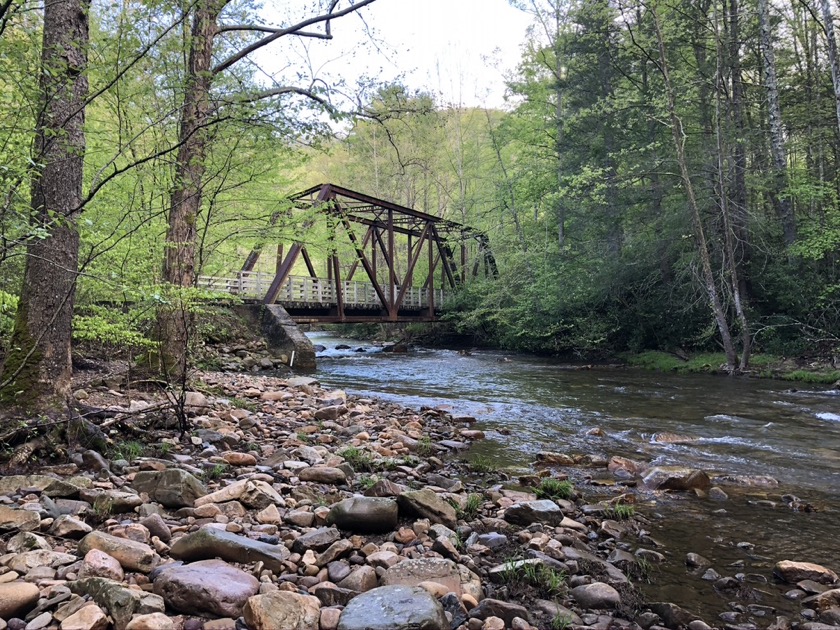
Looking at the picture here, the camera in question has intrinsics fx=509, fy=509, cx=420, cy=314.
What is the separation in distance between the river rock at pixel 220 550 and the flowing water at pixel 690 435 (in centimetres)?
191

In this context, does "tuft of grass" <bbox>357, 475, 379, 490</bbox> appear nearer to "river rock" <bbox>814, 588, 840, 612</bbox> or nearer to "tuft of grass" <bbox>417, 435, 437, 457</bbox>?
"tuft of grass" <bbox>417, 435, 437, 457</bbox>

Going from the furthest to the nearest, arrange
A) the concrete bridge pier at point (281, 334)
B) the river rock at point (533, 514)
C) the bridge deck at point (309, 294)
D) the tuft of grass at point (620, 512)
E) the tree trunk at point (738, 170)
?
the bridge deck at point (309, 294)
the concrete bridge pier at point (281, 334)
the tree trunk at point (738, 170)
the tuft of grass at point (620, 512)
the river rock at point (533, 514)

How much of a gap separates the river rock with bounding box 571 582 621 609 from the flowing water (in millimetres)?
301

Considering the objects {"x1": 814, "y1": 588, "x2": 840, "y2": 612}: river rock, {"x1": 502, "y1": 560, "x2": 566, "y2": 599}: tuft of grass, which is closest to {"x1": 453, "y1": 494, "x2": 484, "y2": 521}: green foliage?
{"x1": 502, "y1": 560, "x2": 566, "y2": 599}: tuft of grass

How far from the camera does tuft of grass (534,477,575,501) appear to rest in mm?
3913

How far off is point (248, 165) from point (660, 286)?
43.1 feet

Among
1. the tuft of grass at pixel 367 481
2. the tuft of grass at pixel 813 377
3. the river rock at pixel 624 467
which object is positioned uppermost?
the tuft of grass at pixel 367 481

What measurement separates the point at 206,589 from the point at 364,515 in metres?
1.10

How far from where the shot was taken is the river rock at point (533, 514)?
3352 millimetres

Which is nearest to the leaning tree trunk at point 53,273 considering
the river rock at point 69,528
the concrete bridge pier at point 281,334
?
the river rock at point 69,528

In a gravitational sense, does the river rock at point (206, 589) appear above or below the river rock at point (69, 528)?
Result: below

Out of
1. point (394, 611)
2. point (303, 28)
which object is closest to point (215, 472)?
point (394, 611)

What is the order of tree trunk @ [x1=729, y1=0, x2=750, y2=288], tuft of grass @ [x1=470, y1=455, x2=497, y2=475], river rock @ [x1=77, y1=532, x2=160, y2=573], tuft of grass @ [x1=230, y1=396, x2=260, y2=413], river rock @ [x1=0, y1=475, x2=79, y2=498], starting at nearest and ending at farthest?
1. river rock @ [x1=77, y1=532, x2=160, y2=573]
2. river rock @ [x1=0, y1=475, x2=79, y2=498]
3. tuft of grass @ [x1=470, y1=455, x2=497, y2=475]
4. tuft of grass @ [x1=230, y1=396, x2=260, y2=413]
5. tree trunk @ [x1=729, y1=0, x2=750, y2=288]

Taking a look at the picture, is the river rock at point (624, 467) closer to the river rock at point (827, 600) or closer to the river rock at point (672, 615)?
the river rock at point (827, 600)
